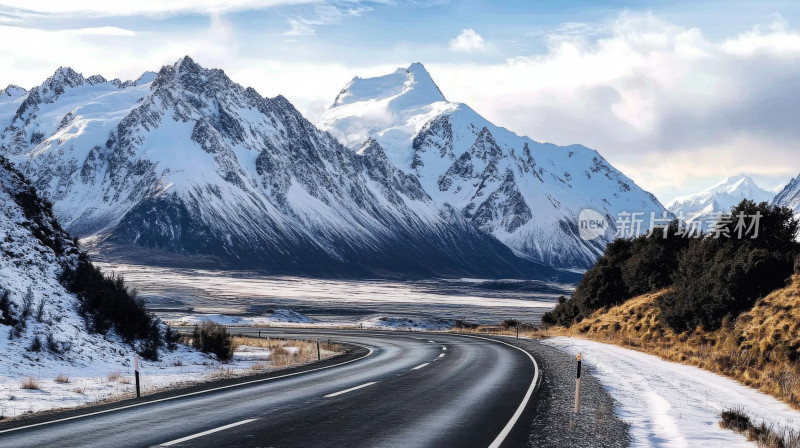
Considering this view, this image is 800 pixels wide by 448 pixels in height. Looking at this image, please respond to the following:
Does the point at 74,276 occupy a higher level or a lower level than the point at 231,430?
higher

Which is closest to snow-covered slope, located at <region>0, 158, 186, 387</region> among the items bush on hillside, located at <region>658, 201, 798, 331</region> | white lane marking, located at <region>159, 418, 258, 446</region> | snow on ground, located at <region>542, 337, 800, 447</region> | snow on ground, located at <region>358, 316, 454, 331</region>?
white lane marking, located at <region>159, 418, 258, 446</region>

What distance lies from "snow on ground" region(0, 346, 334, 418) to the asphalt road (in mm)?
2809

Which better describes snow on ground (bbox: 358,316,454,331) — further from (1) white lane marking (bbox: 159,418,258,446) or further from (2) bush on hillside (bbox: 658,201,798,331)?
(1) white lane marking (bbox: 159,418,258,446)

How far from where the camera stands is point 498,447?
39.3 ft

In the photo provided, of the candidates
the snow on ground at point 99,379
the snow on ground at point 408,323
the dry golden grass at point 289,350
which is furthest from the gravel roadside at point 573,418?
the snow on ground at point 408,323

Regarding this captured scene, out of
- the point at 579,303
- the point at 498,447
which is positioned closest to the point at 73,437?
the point at 498,447

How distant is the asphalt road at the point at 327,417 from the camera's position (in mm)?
12242

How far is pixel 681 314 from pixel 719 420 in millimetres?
20183

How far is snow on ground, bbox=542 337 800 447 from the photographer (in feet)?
44.2

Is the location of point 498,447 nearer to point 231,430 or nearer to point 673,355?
point 231,430

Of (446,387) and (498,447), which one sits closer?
(498,447)

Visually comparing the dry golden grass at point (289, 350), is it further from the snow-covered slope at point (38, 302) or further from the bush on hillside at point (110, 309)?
the bush on hillside at point (110, 309)

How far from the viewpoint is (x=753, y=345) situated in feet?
84.9

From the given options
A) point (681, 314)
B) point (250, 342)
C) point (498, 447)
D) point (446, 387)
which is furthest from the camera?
point (250, 342)
